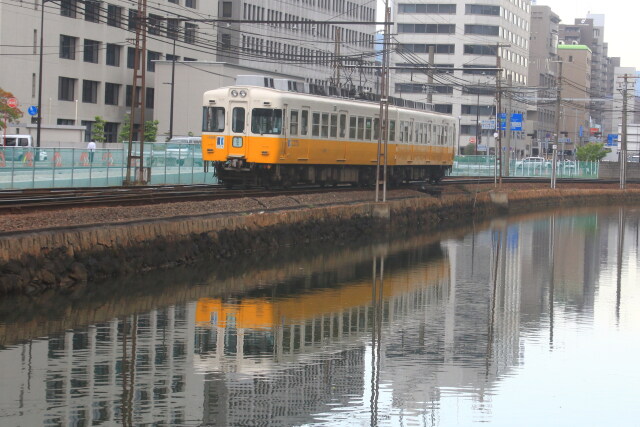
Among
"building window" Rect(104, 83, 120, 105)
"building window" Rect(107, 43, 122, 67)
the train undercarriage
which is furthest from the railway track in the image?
"building window" Rect(107, 43, 122, 67)

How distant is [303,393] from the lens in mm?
11922

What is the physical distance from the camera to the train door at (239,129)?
111 feet

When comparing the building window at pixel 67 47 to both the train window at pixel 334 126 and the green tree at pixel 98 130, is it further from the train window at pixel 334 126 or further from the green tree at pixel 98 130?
the train window at pixel 334 126

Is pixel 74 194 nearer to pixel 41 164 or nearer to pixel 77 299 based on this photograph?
pixel 41 164

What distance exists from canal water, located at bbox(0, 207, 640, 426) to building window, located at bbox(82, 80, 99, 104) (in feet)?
161

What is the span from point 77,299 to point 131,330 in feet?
8.30

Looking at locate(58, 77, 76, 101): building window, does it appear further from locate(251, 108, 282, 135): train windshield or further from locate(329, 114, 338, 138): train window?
locate(251, 108, 282, 135): train windshield

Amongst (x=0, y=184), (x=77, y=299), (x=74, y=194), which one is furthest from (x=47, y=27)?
(x=77, y=299)

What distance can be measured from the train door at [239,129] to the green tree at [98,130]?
33.8 m

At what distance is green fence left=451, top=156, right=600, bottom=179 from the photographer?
2852 inches

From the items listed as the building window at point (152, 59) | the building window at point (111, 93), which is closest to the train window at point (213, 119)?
the building window at point (111, 93)

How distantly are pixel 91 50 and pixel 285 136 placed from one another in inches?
1628

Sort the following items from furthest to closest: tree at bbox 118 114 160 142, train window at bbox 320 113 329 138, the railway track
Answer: tree at bbox 118 114 160 142 → train window at bbox 320 113 329 138 → the railway track

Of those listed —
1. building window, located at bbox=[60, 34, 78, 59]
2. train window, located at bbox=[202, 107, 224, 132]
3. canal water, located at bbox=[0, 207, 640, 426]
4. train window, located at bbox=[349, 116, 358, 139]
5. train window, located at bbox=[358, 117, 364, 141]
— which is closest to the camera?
canal water, located at bbox=[0, 207, 640, 426]
